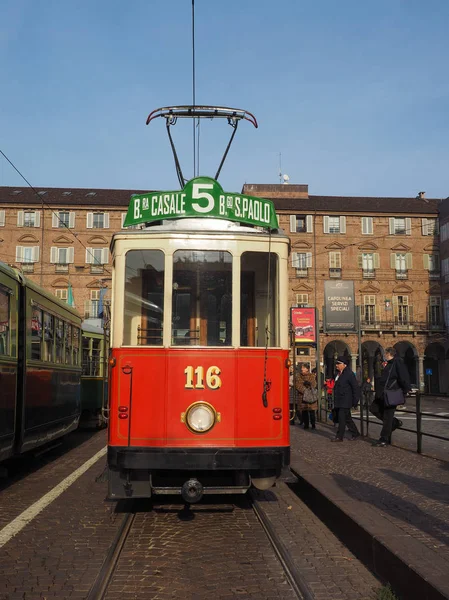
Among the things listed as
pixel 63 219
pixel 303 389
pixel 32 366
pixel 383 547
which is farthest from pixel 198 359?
pixel 63 219

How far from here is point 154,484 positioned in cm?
618

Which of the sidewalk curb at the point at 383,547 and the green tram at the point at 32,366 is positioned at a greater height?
the green tram at the point at 32,366

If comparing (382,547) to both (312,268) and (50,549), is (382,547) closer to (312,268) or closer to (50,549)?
(50,549)

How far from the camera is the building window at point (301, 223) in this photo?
54875 mm

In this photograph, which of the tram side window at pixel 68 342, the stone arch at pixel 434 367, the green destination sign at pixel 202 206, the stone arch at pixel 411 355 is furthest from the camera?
the stone arch at pixel 434 367

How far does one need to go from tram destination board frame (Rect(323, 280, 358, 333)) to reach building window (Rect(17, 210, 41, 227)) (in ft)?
123

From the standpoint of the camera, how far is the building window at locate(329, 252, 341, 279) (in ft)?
177

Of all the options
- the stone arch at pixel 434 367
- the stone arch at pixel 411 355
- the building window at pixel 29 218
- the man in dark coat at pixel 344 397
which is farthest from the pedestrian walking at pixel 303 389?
the building window at pixel 29 218

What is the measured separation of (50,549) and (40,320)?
183 inches

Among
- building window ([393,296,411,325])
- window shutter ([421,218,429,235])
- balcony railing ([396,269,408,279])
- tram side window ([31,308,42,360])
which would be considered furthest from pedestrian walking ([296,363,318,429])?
window shutter ([421,218,429,235])

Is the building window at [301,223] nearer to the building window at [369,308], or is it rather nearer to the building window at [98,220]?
the building window at [369,308]

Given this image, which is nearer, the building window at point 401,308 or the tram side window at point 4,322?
the tram side window at point 4,322

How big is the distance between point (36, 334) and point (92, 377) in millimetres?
7305

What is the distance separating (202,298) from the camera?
621cm
